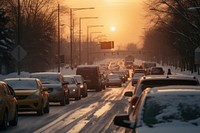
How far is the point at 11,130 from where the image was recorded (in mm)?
20203

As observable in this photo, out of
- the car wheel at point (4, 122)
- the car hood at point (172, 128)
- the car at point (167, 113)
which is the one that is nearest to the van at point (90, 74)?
the car wheel at point (4, 122)

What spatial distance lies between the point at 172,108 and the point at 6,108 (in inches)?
445

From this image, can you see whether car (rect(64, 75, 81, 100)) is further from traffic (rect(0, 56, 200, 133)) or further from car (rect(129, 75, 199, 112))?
car (rect(129, 75, 199, 112))

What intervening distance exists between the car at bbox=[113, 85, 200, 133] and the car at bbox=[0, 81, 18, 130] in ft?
33.1

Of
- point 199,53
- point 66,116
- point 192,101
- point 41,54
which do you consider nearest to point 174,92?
point 192,101

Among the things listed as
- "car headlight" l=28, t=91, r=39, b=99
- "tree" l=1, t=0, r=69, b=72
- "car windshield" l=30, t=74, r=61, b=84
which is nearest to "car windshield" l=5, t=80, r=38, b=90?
"car headlight" l=28, t=91, r=39, b=99

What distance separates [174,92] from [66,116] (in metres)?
16.1

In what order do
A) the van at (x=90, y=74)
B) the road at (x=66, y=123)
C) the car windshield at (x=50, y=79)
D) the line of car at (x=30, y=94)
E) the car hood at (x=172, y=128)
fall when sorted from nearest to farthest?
the car hood at (x=172, y=128) < the road at (x=66, y=123) < the line of car at (x=30, y=94) < the car windshield at (x=50, y=79) < the van at (x=90, y=74)

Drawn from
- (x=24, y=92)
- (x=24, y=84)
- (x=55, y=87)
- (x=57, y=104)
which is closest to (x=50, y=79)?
(x=55, y=87)

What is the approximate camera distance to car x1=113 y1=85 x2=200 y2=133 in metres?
9.38

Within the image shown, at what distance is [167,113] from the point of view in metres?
9.91

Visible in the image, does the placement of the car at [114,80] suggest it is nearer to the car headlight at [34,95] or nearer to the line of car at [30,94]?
the line of car at [30,94]

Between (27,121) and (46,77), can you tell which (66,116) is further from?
(46,77)

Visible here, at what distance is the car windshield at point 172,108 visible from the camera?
9.72 meters
